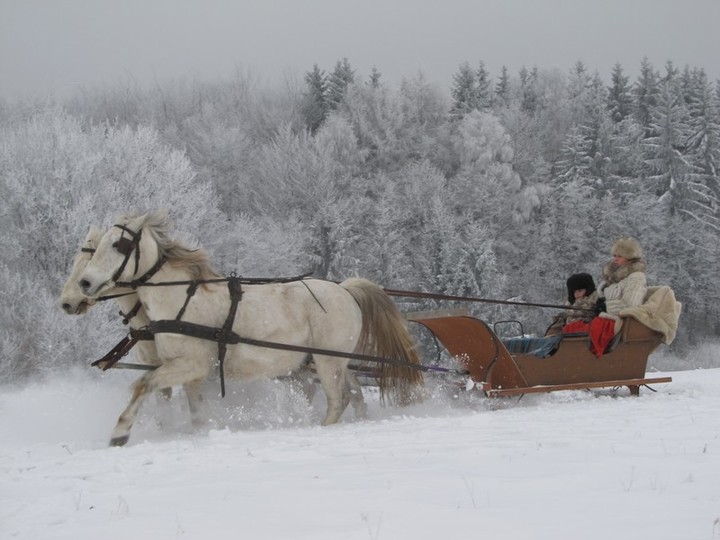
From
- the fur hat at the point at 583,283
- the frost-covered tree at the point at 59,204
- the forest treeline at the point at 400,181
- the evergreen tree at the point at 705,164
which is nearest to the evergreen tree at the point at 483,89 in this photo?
the forest treeline at the point at 400,181

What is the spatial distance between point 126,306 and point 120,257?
2.75 ft

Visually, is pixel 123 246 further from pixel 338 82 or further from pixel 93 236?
pixel 338 82

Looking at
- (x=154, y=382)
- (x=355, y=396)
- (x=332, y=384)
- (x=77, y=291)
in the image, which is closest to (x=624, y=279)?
(x=355, y=396)

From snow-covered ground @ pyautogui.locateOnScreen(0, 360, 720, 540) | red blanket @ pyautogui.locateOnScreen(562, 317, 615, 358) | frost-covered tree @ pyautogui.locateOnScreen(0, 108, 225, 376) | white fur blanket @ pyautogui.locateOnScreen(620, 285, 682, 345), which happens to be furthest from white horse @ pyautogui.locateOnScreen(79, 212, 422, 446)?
frost-covered tree @ pyautogui.locateOnScreen(0, 108, 225, 376)

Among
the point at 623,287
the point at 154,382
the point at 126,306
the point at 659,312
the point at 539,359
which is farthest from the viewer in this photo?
the point at 623,287

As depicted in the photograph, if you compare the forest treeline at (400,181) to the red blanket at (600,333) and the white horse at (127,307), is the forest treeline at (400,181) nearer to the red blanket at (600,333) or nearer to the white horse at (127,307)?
the white horse at (127,307)

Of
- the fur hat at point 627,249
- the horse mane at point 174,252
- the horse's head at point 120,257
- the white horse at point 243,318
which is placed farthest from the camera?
the fur hat at point 627,249

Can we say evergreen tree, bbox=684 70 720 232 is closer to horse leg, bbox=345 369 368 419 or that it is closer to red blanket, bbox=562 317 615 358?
red blanket, bbox=562 317 615 358

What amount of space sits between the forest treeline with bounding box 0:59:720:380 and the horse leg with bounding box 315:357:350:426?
17.2 metres

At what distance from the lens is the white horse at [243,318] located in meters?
6.52

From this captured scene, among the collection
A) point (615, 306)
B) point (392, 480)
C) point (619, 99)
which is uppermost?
point (619, 99)

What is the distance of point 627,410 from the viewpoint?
22.6ft

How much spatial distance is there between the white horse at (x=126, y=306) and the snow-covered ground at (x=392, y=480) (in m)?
0.31

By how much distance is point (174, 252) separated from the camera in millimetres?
6938
